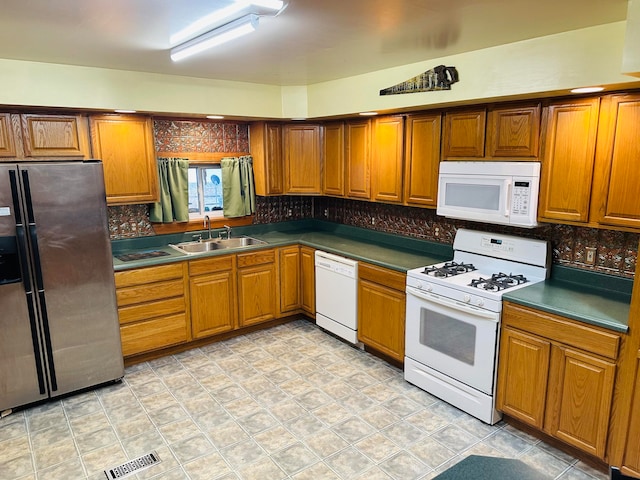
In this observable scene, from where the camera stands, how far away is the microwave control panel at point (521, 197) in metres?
2.87

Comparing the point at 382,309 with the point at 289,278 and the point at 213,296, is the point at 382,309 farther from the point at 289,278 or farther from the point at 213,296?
the point at 213,296

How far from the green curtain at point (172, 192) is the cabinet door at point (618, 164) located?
11.5 feet

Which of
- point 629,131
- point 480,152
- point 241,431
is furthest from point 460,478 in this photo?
point 480,152

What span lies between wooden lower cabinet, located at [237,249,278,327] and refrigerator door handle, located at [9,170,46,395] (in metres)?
1.71

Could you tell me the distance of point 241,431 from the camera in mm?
2898

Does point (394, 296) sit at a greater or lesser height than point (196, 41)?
lesser

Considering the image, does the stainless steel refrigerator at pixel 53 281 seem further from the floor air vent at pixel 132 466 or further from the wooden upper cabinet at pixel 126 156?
the floor air vent at pixel 132 466

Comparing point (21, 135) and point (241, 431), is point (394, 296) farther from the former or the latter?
point (21, 135)

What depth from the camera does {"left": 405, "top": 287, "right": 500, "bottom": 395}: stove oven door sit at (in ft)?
9.35

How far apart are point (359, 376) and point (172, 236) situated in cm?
232

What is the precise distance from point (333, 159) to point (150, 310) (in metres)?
2.29

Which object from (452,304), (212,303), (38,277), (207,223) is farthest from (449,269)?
(38,277)

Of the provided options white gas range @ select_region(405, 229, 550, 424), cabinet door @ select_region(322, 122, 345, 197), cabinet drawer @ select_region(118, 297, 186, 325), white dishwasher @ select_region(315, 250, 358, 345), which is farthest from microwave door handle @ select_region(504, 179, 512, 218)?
cabinet drawer @ select_region(118, 297, 186, 325)

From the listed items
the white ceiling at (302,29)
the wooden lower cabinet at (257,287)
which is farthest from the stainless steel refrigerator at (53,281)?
the wooden lower cabinet at (257,287)
